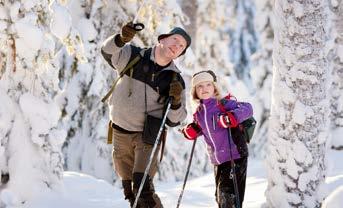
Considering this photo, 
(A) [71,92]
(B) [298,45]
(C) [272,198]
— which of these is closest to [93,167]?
(A) [71,92]

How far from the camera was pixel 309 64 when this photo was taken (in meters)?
5.77

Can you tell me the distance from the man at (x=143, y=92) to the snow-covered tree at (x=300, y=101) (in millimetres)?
1106

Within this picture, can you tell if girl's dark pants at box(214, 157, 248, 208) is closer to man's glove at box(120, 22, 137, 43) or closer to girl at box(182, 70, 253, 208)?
girl at box(182, 70, 253, 208)

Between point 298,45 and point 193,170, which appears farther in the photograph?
point 193,170

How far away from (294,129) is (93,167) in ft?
21.3

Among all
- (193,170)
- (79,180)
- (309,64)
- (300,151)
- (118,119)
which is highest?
(309,64)

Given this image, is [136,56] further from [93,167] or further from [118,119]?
[93,167]

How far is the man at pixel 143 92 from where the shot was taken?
5.44m

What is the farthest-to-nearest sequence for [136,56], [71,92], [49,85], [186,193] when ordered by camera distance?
[71,92], [186,193], [49,85], [136,56]

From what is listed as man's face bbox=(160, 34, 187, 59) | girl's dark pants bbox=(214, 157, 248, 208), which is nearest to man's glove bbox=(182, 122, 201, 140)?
girl's dark pants bbox=(214, 157, 248, 208)

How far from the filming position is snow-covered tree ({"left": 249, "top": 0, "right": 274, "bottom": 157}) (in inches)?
593

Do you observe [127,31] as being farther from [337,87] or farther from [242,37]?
[242,37]

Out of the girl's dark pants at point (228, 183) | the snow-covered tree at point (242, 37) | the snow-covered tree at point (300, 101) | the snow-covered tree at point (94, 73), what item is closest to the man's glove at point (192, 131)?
the girl's dark pants at point (228, 183)

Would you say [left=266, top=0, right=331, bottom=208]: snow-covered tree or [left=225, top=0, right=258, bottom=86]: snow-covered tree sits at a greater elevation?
[left=225, top=0, right=258, bottom=86]: snow-covered tree
